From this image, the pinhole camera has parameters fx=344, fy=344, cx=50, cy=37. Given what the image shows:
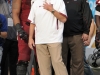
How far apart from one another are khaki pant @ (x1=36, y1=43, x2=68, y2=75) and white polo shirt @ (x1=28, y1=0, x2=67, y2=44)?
0.09 meters

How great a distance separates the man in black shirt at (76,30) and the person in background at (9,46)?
122 centimetres

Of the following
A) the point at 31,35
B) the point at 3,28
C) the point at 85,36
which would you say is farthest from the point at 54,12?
the point at 3,28

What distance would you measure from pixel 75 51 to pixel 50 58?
2.69 ft

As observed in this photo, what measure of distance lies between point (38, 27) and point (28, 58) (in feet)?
2.61

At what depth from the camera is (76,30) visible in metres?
5.77

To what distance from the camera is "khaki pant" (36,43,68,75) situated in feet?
16.4

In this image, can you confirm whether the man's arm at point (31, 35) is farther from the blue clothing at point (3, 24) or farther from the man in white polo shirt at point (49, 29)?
the blue clothing at point (3, 24)

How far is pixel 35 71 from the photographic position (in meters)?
5.65

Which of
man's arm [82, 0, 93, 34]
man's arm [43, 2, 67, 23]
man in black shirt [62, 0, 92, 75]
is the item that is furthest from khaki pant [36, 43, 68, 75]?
man's arm [82, 0, 93, 34]

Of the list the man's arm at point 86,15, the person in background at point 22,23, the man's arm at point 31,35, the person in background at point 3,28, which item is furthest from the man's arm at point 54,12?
the person in background at point 3,28

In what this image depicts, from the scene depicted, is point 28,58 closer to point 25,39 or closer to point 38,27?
point 25,39

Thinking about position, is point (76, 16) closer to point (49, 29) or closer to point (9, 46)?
point (49, 29)

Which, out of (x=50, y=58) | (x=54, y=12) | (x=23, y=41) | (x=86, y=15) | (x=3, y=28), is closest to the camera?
(x=54, y=12)

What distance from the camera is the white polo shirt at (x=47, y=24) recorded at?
495 centimetres
